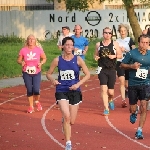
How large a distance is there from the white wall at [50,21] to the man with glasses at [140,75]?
102 ft

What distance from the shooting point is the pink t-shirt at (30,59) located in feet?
60.4

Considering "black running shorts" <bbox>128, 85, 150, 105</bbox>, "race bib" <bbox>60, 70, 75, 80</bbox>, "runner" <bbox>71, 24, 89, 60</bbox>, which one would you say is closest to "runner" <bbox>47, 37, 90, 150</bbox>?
"race bib" <bbox>60, 70, 75, 80</bbox>

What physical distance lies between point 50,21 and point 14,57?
12.4 m

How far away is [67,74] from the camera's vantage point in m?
12.9

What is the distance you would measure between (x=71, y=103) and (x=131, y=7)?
30598 mm

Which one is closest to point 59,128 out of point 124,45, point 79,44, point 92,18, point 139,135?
point 139,135

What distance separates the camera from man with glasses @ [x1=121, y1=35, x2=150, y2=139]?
13.8 metres

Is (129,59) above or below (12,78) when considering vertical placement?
above

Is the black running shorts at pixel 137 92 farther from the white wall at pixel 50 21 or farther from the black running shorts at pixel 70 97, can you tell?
the white wall at pixel 50 21

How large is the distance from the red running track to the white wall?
2366 centimetres

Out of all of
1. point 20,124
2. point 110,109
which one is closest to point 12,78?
point 110,109

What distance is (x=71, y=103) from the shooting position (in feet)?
42.4

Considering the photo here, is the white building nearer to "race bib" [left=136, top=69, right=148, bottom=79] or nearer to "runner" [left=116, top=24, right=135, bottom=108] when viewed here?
"runner" [left=116, top=24, right=135, bottom=108]

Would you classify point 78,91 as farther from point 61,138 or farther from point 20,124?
point 20,124
